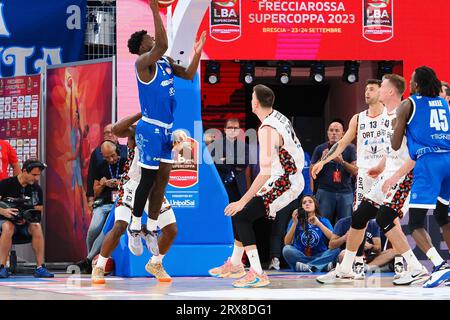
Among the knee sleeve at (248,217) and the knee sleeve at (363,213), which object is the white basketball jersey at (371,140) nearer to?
the knee sleeve at (363,213)

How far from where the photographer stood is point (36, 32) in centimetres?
1408

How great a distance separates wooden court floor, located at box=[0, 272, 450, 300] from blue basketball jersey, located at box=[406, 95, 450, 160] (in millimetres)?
1210

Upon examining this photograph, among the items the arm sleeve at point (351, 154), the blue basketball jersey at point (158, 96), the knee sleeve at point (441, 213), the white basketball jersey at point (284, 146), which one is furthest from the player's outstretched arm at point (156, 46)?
the arm sleeve at point (351, 154)

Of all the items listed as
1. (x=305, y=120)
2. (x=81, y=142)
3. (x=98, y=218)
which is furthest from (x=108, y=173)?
(x=305, y=120)

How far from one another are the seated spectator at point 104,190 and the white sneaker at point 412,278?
3982mm

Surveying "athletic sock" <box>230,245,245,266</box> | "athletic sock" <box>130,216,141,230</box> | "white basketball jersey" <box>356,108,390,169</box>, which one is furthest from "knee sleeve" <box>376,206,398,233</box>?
"athletic sock" <box>130,216,141,230</box>

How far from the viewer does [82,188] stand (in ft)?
42.8

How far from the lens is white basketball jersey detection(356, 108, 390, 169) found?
9.88 metres

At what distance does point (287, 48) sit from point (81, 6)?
3138 millimetres

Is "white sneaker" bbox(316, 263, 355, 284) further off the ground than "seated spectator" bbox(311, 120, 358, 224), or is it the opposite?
"seated spectator" bbox(311, 120, 358, 224)

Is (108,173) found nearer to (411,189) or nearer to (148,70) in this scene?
(148,70)

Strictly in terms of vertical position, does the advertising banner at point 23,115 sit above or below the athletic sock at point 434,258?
above

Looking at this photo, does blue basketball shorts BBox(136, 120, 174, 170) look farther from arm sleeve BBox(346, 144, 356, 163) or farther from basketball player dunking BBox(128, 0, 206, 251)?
arm sleeve BBox(346, 144, 356, 163)

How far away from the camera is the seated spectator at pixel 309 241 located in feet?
38.8
